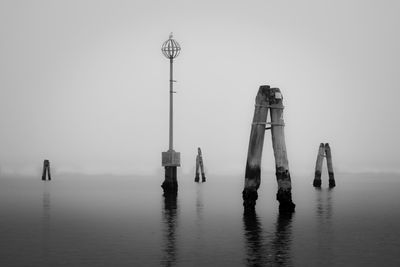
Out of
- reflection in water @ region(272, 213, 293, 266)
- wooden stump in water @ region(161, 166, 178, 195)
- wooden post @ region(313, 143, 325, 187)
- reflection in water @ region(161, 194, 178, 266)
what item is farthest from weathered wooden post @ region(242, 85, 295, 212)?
wooden post @ region(313, 143, 325, 187)

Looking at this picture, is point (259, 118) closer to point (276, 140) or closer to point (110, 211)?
point (276, 140)

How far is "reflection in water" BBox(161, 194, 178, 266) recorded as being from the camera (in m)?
19.0

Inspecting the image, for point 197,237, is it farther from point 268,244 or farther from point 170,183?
point 170,183

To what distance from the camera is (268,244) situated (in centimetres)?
2156

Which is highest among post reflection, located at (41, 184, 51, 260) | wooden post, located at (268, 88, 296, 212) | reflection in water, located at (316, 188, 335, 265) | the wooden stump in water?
wooden post, located at (268, 88, 296, 212)

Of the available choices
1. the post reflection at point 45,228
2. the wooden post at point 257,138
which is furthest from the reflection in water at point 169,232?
the wooden post at point 257,138

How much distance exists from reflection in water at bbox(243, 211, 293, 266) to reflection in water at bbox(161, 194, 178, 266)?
2.02 m

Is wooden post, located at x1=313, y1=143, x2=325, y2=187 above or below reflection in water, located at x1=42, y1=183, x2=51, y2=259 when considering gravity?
above

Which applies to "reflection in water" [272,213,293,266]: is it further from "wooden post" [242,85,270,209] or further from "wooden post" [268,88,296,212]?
"wooden post" [242,85,270,209]

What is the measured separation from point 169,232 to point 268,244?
4680 millimetres

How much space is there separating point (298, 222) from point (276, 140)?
3280mm

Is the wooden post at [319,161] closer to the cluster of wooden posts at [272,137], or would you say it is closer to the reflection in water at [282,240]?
the reflection in water at [282,240]

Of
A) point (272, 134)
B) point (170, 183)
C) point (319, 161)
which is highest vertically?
point (272, 134)

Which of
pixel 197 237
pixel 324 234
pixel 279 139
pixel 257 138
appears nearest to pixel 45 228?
pixel 197 237
